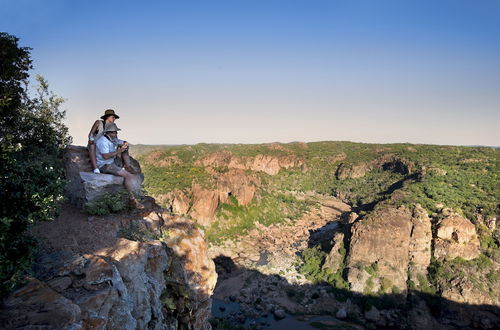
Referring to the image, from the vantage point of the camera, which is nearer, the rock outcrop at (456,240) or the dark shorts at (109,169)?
the dark shorts at (109,169)

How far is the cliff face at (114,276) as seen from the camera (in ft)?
18.6

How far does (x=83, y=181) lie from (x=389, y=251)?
42.8 m

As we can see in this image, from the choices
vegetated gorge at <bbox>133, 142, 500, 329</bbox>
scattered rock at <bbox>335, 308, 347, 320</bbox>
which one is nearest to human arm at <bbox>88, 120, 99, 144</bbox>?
vegetated gorge at <bbox>133, 142, 500, 329</bbox>

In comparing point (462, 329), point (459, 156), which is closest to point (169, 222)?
point (462, 329)

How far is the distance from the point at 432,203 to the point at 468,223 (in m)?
8.06

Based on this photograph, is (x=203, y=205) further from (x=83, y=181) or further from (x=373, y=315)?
(x=83, y=181)

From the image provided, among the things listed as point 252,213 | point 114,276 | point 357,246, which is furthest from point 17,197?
point 252,213

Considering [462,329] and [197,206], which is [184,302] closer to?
[462,329]

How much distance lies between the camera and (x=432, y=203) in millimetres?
48312

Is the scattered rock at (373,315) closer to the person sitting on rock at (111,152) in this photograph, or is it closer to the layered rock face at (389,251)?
the layered rock face at (389,251)

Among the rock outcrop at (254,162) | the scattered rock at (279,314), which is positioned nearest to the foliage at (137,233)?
the scattered rock at (279,314)

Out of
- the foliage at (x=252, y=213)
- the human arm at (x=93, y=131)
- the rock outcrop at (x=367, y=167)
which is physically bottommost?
the foliage at (x=252, y=213)

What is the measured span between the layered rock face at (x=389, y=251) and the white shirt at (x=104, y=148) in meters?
39.6

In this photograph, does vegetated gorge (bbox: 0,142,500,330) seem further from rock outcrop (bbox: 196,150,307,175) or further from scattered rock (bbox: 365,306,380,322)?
rock outcrop (bbox: 196,150,307,175)
